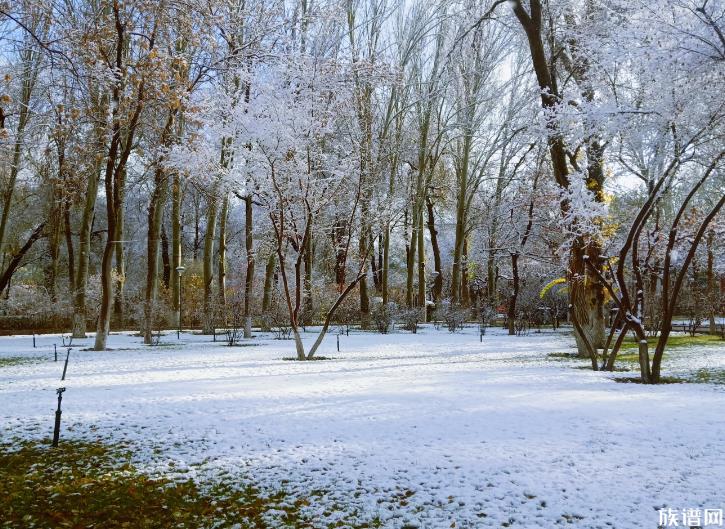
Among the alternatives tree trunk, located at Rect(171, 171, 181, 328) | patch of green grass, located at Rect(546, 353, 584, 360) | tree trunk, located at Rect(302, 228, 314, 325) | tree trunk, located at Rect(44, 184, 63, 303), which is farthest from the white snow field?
tree trunk, located at Rect(44, 184, 63, 303)

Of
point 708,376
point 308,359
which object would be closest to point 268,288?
point 308,359

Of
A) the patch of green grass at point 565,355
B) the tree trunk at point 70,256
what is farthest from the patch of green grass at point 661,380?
the tree trunk at point 70,256

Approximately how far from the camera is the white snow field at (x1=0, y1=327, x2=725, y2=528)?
14.7 ft

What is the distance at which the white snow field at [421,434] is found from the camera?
14.7ft

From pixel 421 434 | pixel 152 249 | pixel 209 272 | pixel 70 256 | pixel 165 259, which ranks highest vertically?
pixel 165 259

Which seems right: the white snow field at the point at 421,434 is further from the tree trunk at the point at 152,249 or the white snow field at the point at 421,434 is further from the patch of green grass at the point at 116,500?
the tree trunk at the point at 152,249

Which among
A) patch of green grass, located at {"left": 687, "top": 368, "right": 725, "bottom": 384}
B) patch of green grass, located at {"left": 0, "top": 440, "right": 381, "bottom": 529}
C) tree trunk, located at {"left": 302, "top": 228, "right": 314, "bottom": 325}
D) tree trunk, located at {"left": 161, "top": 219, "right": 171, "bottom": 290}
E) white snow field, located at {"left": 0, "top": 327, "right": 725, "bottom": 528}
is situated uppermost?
tree trunk, located at {"left": 161, "top": 219, "right": 171, "bottom": 290}

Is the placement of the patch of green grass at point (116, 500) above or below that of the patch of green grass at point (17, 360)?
below

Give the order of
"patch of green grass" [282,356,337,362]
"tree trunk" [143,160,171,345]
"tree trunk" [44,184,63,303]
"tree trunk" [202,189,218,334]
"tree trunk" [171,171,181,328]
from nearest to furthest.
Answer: "patch of green grass" [282,356,337,362] < "tree trunk" [143,160,171,345] < "tree trunk" [171,171,181,328] < "tree trunk" [202,189,218,334] < "tree trunk" [44,184,63,303]

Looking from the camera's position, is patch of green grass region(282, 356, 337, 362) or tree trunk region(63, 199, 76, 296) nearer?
patch of green grass region(282, 356, 337, 362)

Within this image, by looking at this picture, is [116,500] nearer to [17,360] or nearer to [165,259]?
[17,360]

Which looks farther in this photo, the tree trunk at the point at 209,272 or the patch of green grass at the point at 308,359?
the tree trunk at the point at 209,272

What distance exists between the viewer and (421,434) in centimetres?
632

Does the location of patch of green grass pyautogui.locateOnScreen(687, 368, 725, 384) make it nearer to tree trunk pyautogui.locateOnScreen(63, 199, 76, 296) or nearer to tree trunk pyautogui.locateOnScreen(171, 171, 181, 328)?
tree trunk pyautogui.locateOnScreen(171, 171, 181, 328)
